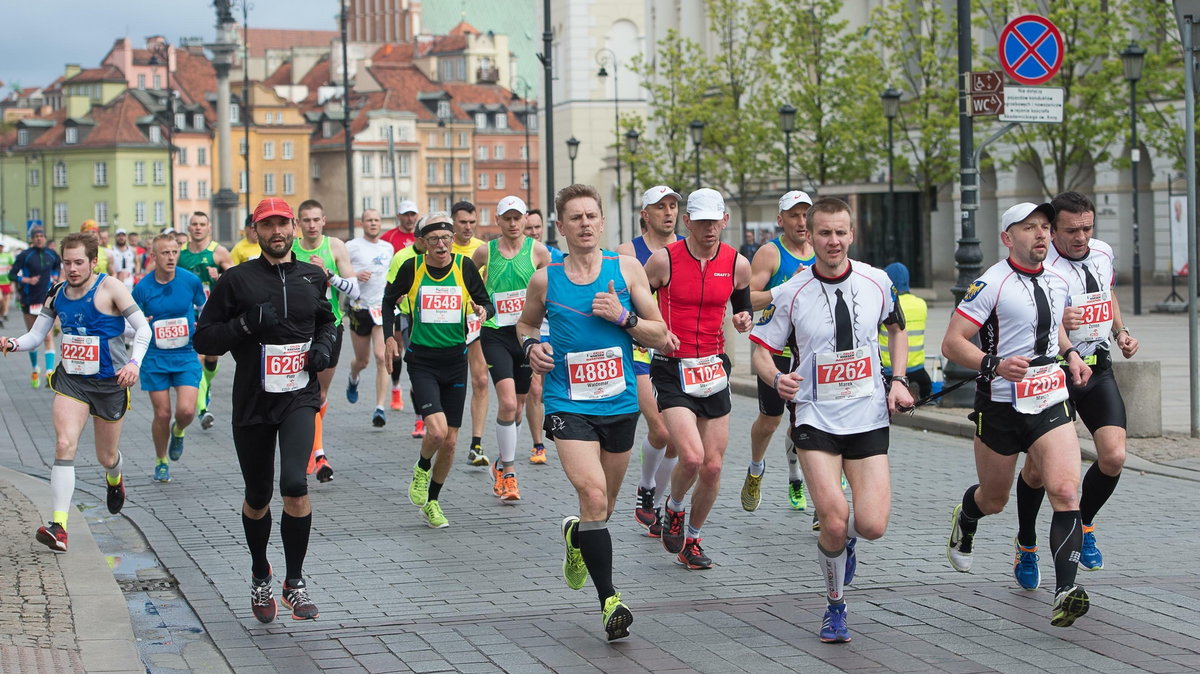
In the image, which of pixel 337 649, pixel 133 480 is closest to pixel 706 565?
pixel 337 649

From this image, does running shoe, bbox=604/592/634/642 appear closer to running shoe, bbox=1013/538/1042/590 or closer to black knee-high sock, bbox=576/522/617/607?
black knee-high sock, bbox=576/522/617/607

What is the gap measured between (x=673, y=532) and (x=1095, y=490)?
220 centimetres

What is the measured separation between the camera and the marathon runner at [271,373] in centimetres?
790

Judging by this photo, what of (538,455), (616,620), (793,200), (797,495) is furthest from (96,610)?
(538,455)

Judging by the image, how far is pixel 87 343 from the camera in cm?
1043

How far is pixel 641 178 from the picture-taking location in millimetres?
63062

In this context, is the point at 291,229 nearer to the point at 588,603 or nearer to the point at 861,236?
the point at 588,603

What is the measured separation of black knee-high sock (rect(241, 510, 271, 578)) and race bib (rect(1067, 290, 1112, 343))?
3900 mm

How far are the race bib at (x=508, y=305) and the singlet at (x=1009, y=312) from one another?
5.02m

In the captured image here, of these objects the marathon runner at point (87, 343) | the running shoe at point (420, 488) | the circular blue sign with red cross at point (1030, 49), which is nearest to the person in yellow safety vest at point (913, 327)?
the circular blue sign with red cross at point (1030, 49)

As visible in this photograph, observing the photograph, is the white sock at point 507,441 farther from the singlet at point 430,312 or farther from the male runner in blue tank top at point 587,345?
the male runner in blue tank top at point 587,345

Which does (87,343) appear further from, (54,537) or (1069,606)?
(1069,606)

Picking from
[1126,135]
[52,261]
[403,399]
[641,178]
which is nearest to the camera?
[403,399]

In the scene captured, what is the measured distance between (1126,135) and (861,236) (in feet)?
22.5
